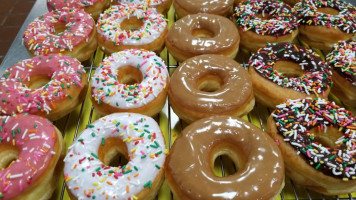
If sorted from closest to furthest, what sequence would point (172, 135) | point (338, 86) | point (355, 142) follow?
point (355, 142) < point (172, 135) < point (338, 86)

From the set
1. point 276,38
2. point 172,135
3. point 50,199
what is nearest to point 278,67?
point 276,38

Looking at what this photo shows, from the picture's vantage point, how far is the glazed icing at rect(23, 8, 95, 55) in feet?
7.38

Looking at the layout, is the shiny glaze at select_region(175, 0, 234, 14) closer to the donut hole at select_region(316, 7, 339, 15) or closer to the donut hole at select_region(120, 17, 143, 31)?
the donut hole at select_region(120, 17, 143, 31)

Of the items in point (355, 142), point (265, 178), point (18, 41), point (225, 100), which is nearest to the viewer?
point (265, 178)

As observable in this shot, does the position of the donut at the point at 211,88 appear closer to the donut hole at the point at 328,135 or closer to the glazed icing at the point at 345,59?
the donut hole at the point at 328,135

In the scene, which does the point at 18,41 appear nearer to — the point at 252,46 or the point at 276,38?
the point at 252,46

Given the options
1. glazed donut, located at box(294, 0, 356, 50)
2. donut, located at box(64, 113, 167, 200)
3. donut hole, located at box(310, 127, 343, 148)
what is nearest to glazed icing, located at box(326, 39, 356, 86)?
glazed donut, located at box(294, 0, 356, 50)

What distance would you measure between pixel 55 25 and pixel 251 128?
5.94 ft

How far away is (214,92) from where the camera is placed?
1.90 m

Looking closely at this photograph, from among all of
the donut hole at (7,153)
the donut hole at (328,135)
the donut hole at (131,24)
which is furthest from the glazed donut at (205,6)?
the donut hole at (7,153)

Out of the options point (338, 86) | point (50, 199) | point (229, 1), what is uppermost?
point (229, 1)

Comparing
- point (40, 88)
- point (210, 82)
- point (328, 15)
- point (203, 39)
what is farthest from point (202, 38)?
point (40, 88)

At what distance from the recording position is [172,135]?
198cm

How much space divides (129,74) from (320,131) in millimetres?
1306
